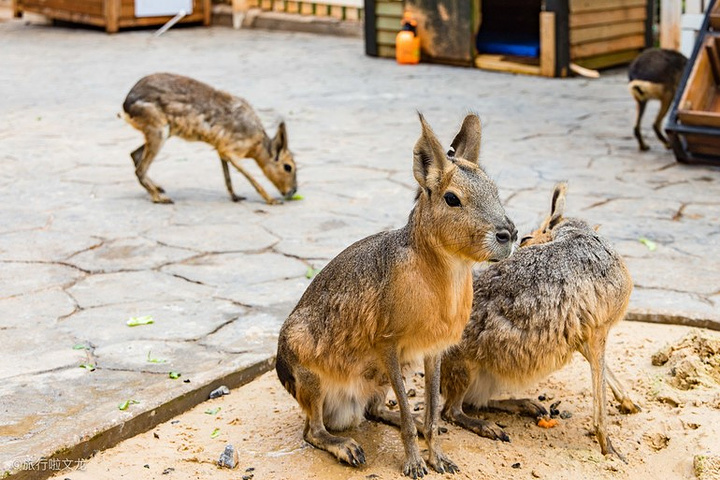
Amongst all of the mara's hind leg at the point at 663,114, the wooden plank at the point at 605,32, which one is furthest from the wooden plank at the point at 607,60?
the mara's hind leg at the point at 663,114

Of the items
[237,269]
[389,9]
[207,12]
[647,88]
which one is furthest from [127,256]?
[207,12]

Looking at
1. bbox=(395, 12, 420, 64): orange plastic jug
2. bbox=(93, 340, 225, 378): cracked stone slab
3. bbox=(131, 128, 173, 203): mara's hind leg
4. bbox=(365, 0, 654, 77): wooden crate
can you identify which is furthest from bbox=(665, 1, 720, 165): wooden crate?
bbox=(395, 12, 420, 64): orange plastic jug

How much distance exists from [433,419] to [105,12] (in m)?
15.4

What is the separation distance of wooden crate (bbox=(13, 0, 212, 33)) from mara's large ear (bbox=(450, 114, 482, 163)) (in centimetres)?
1509

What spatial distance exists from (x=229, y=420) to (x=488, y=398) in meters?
1.03

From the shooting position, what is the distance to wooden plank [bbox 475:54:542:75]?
41.3 feet

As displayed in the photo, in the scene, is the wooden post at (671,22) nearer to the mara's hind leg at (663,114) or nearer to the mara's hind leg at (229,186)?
the mara's hind leg at (663,114)

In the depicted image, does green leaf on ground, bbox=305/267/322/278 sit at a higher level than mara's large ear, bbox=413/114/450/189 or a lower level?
lower

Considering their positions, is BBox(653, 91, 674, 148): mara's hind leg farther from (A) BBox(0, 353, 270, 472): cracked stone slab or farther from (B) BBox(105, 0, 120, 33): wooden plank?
(B) BBox(105, 0, 120, 33): wooden plank

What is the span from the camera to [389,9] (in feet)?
46.3

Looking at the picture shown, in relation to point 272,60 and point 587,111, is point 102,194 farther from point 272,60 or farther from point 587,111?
point 272,60

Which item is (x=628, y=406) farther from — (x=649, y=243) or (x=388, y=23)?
(x=388, y=23)

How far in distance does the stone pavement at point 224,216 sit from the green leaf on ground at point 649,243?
0.05 meters

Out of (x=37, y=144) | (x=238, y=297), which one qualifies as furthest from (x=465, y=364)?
(x=37, y=144)
